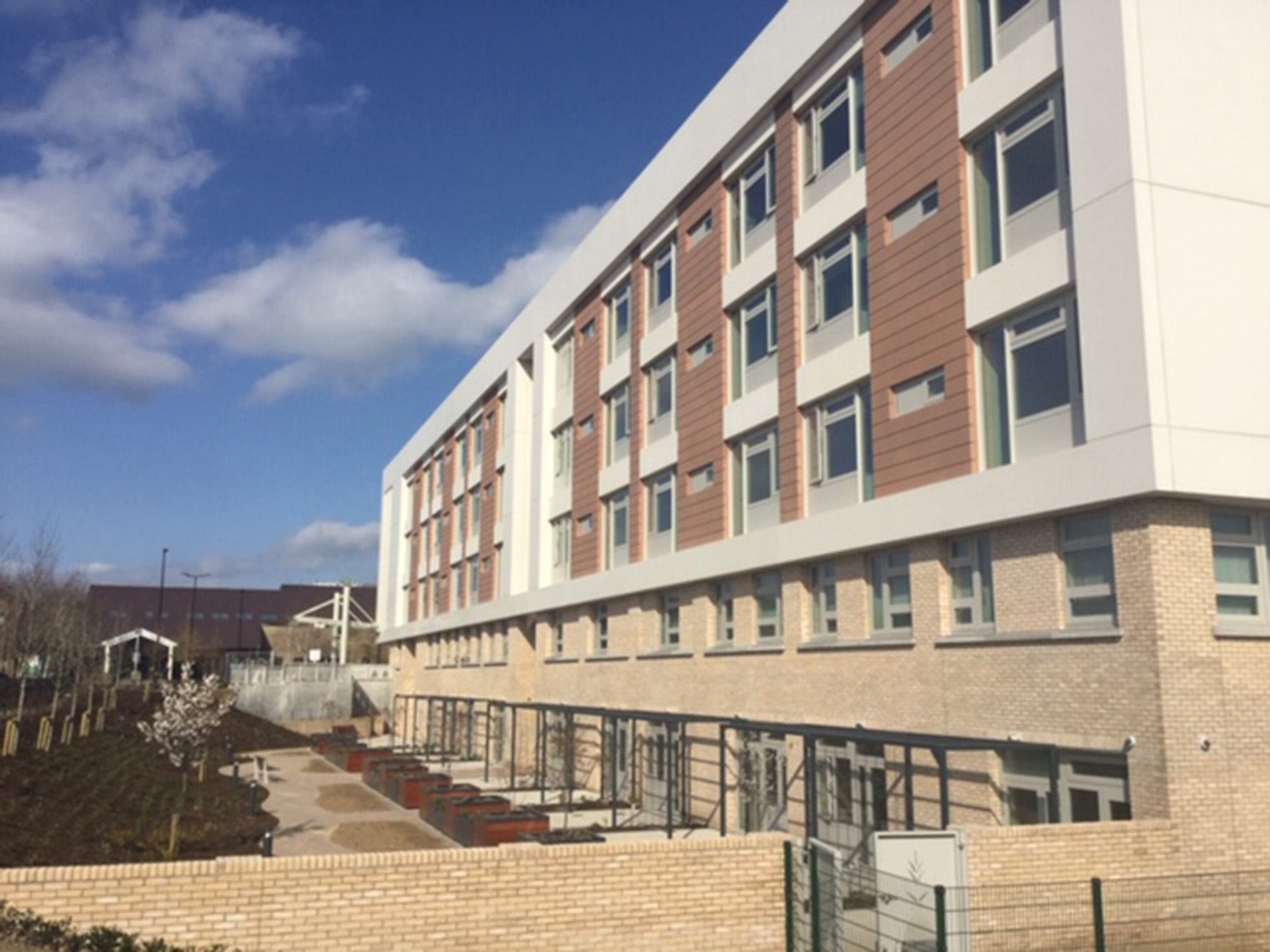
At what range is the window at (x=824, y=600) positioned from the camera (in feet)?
77.3

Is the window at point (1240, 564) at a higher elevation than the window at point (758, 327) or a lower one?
lower

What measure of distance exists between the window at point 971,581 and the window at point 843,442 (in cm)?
289

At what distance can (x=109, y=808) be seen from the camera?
27.4 m

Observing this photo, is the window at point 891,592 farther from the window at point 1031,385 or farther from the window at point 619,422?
the window at point 619,422

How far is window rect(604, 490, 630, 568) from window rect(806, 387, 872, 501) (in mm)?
10915

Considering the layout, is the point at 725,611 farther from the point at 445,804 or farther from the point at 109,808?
the point at 109,808

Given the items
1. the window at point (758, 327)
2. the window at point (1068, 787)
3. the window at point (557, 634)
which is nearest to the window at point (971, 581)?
the window at point (1068, 787)

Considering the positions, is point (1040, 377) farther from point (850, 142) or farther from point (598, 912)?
point (598, 912)

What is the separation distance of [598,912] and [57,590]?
59066 mm

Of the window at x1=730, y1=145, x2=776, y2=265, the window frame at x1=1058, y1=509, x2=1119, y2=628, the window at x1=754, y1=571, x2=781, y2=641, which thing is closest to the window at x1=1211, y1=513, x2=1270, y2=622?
the window frame at x1=1058, y1=509, x2=1119, y2=628

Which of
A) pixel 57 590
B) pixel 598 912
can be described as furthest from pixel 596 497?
pixel 57 590

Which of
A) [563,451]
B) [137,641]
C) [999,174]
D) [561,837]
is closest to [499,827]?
[561,837]

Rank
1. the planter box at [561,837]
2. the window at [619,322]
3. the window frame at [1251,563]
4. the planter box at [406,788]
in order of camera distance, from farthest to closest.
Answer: the window at [619,322], the planter box at [406,788], the planter box at [561,837], the window frame at [1251,563]

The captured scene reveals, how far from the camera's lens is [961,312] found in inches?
769
